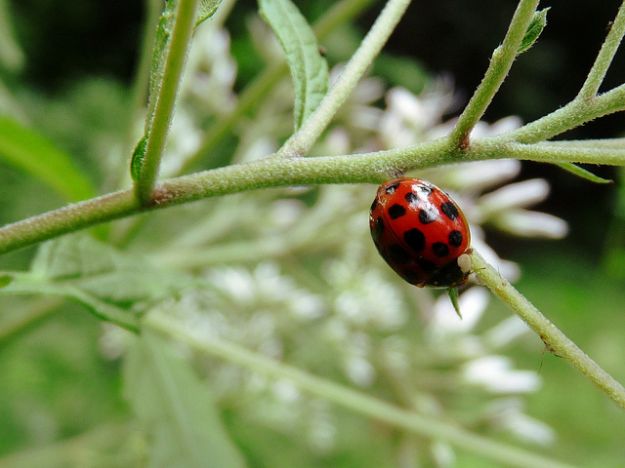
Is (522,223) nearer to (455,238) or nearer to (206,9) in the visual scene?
(455,238)

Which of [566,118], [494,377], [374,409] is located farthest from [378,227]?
[494,377]

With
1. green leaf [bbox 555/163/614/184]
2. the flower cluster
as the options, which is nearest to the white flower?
the flower cluster

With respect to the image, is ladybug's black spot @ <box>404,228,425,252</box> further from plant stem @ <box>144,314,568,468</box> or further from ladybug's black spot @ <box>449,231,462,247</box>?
plant stem @ <box>144,314,568,468</box>

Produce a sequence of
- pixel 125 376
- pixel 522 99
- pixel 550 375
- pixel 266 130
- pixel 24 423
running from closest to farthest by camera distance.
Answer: pixel 125 376 → pixel 266 130 → pixel 24 423 → pixel 550 375 → pixel 522 99

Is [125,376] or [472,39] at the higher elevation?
→ [125,376]

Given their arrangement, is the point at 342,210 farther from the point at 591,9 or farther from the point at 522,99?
the point at 591,9

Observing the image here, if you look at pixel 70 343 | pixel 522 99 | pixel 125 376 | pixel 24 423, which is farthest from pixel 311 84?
pixel 522 99
